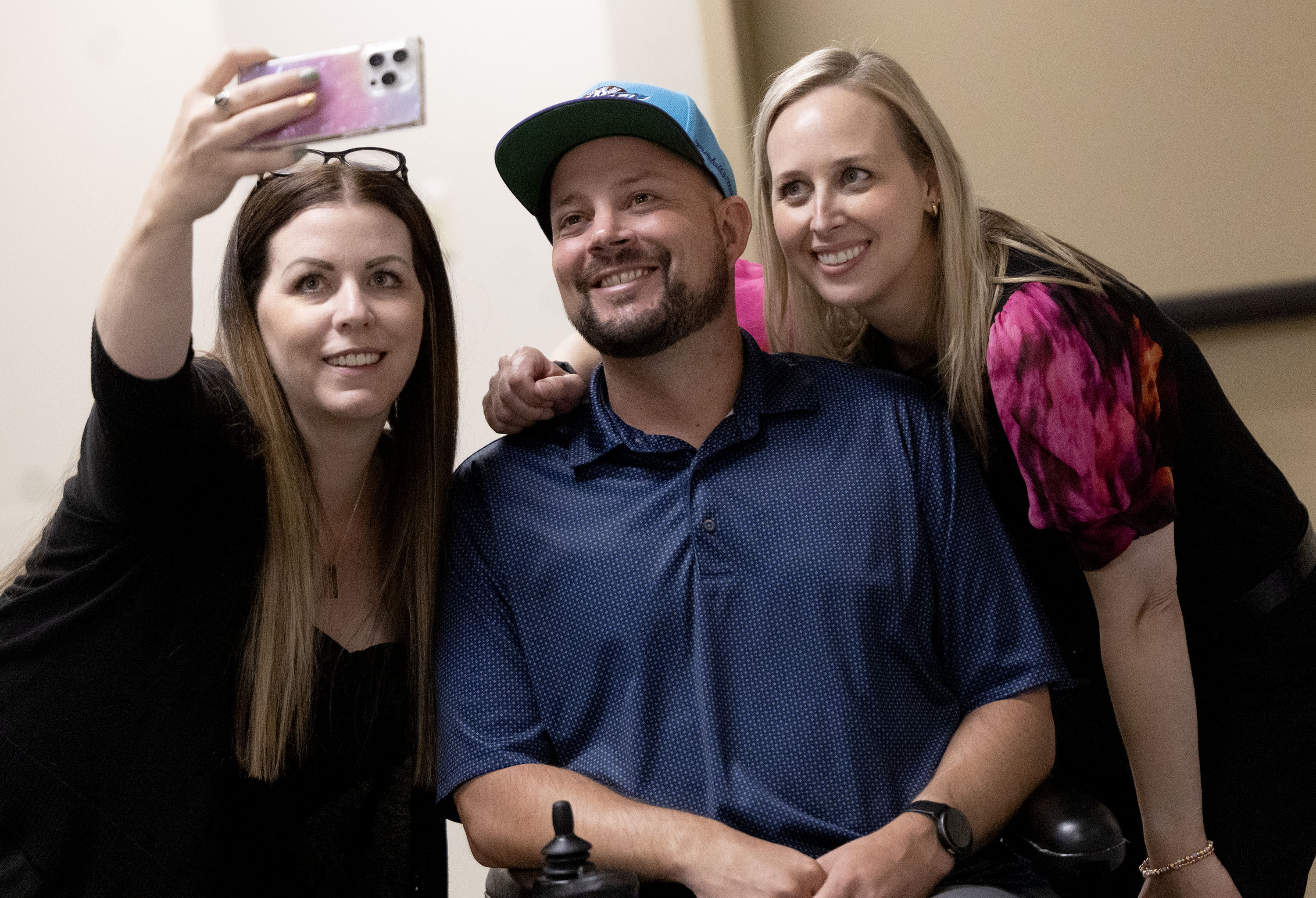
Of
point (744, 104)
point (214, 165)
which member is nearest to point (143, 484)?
point (214, 165)

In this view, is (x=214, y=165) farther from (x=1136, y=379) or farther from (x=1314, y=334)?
(x=1314, y=334)

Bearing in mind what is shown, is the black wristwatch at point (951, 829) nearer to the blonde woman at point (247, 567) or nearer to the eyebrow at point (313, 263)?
the blonde woman at point (247, 567)

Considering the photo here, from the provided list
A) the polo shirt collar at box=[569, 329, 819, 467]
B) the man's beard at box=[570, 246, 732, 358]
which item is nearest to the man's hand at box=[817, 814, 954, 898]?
the polo shirt collar at box=[569, 329, 819, 467]

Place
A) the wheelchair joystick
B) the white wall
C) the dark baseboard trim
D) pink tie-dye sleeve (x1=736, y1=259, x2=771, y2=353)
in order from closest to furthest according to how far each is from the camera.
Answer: the wheelchair joystick
pink tie-dye sleeve (x1=736, y1=259, x2=771, y2=353)
the dark baseboard trim
the white wall

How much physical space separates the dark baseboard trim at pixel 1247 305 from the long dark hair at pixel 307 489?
1.49m

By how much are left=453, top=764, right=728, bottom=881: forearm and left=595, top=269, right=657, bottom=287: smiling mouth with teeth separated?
64cm

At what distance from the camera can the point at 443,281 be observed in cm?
156

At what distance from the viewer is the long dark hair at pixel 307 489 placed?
138 centimetres

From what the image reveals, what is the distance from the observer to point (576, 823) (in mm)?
1269

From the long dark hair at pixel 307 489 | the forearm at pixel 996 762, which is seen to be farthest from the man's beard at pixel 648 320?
the forearm at pixel 996 762

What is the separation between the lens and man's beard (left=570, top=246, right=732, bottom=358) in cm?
148

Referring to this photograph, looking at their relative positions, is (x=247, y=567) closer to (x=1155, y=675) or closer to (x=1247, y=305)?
(x=1155, y=675)

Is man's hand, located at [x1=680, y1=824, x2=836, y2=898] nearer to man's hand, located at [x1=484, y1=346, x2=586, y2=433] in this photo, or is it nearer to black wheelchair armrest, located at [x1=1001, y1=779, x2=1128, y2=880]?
black wheelchair armrest, located at [x1=1001, y1=779, x2=1128, y2=880]

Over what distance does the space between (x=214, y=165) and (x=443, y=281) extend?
50 centimetres
